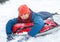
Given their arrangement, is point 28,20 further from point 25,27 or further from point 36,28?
point 36,28

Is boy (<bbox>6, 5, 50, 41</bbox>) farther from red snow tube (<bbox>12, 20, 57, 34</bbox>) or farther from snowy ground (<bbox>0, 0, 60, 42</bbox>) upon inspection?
snowy ground (<bbox>0, 0, 60, 42</bbox>)

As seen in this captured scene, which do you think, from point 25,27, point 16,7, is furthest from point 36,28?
point 16,7

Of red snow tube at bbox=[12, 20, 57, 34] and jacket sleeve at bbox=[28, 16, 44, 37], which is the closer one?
jacket sleeve at bbox=[28, 16, 44, 37]

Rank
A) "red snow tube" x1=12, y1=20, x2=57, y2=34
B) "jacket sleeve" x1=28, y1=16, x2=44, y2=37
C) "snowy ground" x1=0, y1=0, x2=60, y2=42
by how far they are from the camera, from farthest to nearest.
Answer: "snowy ground" x1=0, y1=0, x2=60, y2=42, "red snow tube" x1=12, y1=20, x2=57, y2=34, "jacket sleeve" x1=28, y1=16, x2=44, y2=37

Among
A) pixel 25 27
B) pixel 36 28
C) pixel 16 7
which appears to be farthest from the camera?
pixel 16 7

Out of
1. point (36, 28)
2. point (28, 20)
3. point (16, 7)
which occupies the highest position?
point (28, 20)

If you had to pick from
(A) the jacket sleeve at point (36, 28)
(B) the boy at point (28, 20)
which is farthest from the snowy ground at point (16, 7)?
(A) the jacket sleeve at point (36, 28)

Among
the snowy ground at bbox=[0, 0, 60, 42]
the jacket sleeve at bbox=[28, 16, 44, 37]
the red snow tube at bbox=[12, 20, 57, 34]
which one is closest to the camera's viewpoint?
the jacket sleeve at bbox=[28, 16, 44, 37]

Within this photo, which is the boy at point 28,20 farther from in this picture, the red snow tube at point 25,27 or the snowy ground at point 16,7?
the snowy ground at point 16,7

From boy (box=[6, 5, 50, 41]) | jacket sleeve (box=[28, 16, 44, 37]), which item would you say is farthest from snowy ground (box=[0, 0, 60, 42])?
jacket sleeve (box=[28, 16, 44, 37])

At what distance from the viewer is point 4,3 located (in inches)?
417

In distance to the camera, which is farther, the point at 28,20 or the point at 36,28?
the point at 28,20

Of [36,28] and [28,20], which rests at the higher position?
[28,20]

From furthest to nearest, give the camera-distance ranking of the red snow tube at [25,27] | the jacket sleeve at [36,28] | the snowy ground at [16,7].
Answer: the snowy ground at [16,7] < the red snow tube at [25,27] < the jacket sleeve at [36,28]
